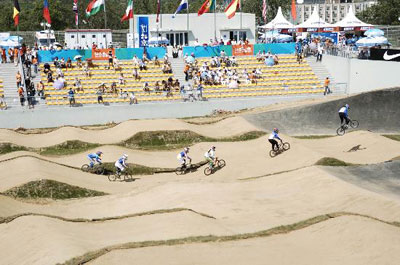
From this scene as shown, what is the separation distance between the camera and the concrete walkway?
43.8 meters

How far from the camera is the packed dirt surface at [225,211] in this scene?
18.2 m

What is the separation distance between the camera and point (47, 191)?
91.7 ft

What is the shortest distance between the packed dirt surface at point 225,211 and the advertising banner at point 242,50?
2065 cm

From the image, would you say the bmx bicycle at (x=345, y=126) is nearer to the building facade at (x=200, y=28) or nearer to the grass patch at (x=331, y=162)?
the grass patch at (x=331, y=162)

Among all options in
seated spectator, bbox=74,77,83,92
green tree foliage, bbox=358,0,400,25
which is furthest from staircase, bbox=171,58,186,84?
green tree foliage, bbox=358,0,400,25

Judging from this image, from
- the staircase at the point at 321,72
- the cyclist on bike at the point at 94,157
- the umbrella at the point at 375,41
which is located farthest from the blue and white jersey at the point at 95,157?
the umbrella at the point at 375,41

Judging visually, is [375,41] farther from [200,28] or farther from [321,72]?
[200,28]

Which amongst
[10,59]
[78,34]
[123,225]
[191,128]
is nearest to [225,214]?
[123,225]

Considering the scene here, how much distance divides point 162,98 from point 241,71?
9049mm

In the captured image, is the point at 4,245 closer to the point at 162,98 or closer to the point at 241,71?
the point at 162,98

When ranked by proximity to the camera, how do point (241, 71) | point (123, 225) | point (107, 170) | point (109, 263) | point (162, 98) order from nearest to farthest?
1. point (109, 263)
2. point (123, 225)
3. point (107, 170)
4. point (162, 98)
5. point (241, 71)

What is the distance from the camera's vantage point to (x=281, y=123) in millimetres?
41156

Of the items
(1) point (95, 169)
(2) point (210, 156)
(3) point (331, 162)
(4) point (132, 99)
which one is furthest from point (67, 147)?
(3) point (331, 162)

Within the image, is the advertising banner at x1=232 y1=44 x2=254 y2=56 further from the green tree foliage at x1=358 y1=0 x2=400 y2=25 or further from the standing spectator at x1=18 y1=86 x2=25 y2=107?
the green tree foliage at x1=358 y1=0 x2=400 y2=25
